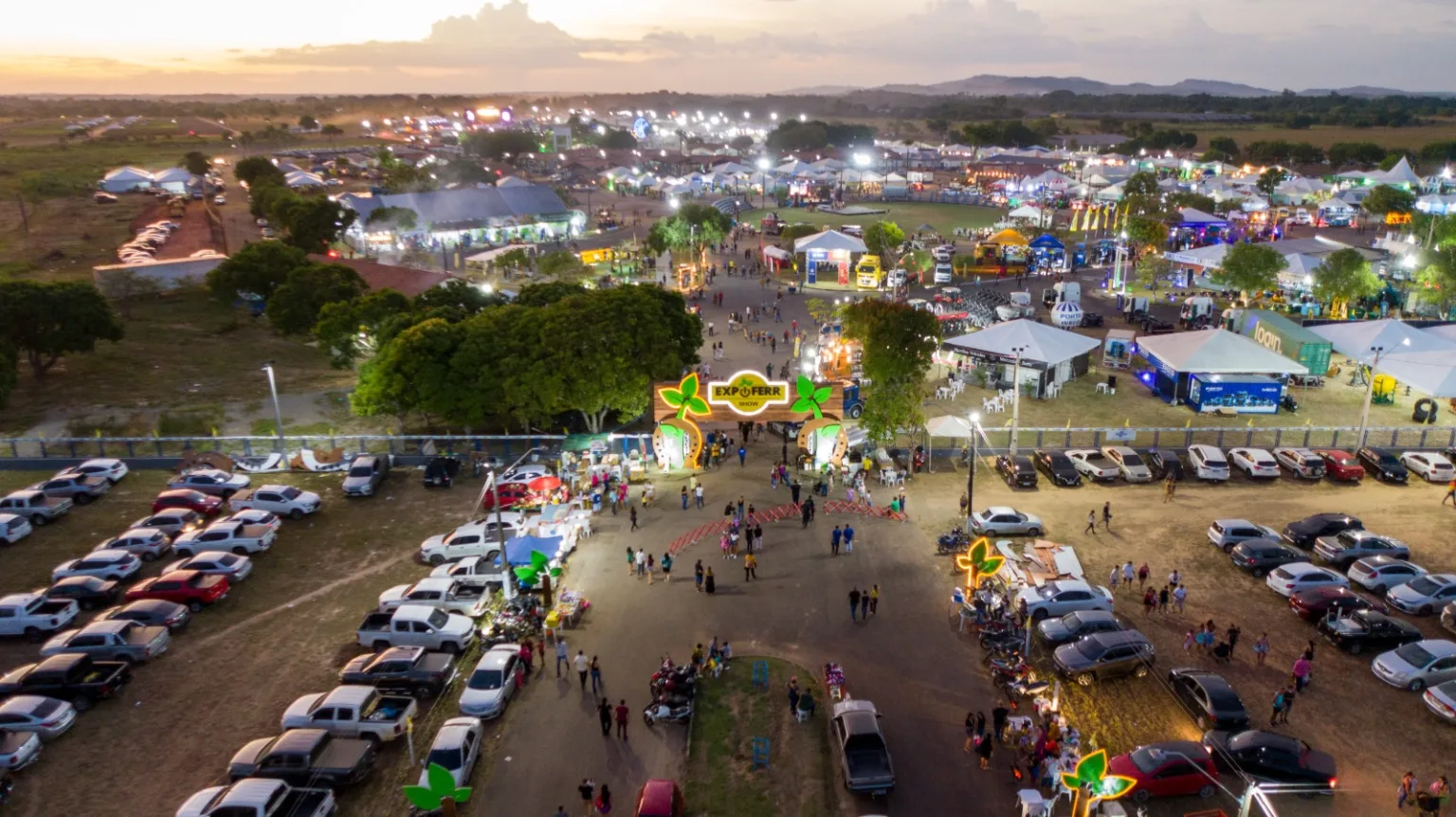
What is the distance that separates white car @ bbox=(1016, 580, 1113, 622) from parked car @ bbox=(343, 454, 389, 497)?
20.0 metres

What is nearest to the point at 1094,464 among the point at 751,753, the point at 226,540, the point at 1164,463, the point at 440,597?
the point at 1164,463

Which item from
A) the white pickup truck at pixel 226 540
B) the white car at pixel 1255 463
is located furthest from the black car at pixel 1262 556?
the white pickup truck at pixel 226 540

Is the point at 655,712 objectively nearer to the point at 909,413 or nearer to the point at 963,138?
the point at 909,413

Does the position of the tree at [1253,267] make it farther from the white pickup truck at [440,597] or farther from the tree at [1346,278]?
the white pickup truck at [440,597]

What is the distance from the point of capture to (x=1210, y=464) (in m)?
27.7

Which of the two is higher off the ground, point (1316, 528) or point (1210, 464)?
point (1210, 464)

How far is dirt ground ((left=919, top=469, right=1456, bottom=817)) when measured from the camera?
52.1 feet

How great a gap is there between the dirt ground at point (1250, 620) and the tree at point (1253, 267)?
70.4 feet

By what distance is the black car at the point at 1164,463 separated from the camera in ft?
91.1

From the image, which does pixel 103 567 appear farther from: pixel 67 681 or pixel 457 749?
pixel 457 749

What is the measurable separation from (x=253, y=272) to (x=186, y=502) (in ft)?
85.9

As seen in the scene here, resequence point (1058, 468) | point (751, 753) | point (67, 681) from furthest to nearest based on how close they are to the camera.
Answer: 1. point (1058, 468)
2. point (67, 681)
3. point (751, 753)

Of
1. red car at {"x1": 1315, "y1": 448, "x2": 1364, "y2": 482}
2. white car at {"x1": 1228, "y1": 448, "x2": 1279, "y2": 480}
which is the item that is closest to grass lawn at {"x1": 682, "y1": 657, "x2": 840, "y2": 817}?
white car at {"x1": 1228, "y1": 448, "x2": 1279, "y2": 480}

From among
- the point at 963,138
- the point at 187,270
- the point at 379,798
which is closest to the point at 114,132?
the point at 187,270
